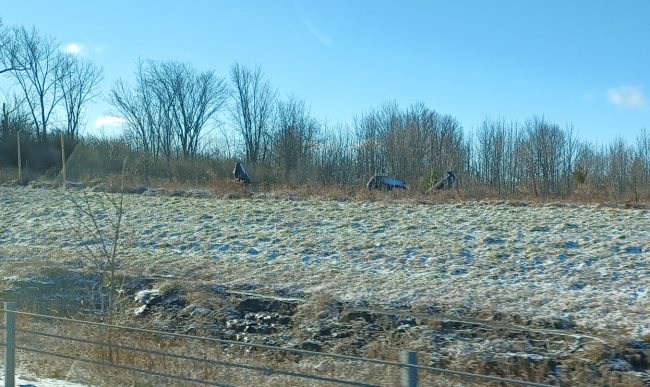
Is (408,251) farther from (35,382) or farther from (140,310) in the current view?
(35,382)

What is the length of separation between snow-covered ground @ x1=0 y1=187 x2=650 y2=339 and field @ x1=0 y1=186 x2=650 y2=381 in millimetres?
36

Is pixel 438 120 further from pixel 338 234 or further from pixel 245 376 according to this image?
pixel 245 376

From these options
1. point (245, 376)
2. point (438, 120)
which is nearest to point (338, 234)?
point (245, 376)

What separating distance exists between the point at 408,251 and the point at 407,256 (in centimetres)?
39

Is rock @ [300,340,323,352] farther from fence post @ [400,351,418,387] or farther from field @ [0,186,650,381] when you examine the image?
fence post @ [400,351,418,387]

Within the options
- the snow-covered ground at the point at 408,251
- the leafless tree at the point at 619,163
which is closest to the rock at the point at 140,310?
the snow-covered ground at the point at 408,251

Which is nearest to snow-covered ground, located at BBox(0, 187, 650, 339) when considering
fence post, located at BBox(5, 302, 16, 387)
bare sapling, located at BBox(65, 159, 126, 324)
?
bare sapling, located at BBox(65, 159, 126, 324)

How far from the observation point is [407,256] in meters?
16.6

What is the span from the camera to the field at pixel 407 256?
1230 cm

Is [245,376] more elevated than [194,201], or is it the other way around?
[194,201]

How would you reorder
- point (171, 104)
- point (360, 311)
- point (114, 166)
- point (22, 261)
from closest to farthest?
point (360, 311)
point (22, 261)
point (114, 166)
point (171, 104)

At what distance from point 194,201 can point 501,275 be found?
14.5m

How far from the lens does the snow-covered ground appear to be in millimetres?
12883

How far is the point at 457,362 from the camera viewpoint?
36.0 ft
